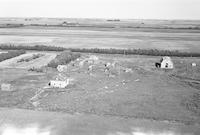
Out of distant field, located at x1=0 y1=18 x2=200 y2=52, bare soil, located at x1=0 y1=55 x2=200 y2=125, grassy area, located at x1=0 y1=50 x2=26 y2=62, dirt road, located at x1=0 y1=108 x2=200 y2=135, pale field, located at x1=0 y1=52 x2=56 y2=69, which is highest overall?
distant field, located at x1=0 y1=18 x2=200 y2=52

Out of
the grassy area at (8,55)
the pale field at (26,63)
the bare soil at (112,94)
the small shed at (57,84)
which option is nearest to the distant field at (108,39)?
the grassy area at (8,55)

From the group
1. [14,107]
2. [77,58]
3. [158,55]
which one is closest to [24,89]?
[14,107]

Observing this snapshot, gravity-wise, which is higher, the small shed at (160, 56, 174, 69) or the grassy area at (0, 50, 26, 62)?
the grassy area at (0, 50, 26, 62)

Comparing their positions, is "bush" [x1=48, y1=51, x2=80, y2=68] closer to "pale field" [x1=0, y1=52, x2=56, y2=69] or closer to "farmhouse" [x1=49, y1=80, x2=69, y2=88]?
"pale field" [x1=0, y1=52, x2=56, y2=69]

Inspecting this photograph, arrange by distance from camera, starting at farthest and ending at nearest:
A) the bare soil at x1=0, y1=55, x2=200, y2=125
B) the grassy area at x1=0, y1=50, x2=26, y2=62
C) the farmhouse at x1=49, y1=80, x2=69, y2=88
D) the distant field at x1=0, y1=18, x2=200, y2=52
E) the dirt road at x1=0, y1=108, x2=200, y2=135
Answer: the distant field at x1=0, y1=18, x2=200, y2=52 → the grassy area at x1=0, y1=50, x2=26, y2=62 → the farmhouse at x1=49, y1=80, x2=69, y2=88 → the bare soil at x1=0, y1=55, x2=200, y2=125 → the dirt road at x1=0, y1=108, x2=200, y2=135

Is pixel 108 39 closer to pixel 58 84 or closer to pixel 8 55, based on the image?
pixel 8 55

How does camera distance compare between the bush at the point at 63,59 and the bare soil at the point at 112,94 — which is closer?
the bare soil at the point at 112,94

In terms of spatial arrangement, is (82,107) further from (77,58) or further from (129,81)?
(77,58)

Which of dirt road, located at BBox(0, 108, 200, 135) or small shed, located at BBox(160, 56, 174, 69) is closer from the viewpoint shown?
dirt road, located at BBox(0, 108, 200, 135)

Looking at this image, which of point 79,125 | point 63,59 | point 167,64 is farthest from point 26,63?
point 79,125

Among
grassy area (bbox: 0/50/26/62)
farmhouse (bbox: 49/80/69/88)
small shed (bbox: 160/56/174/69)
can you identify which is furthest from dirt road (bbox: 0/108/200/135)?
grassy area (bbox: 0/50/26/62)

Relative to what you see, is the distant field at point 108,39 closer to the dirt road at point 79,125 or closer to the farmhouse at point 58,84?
the farmhouse at point 58,84
